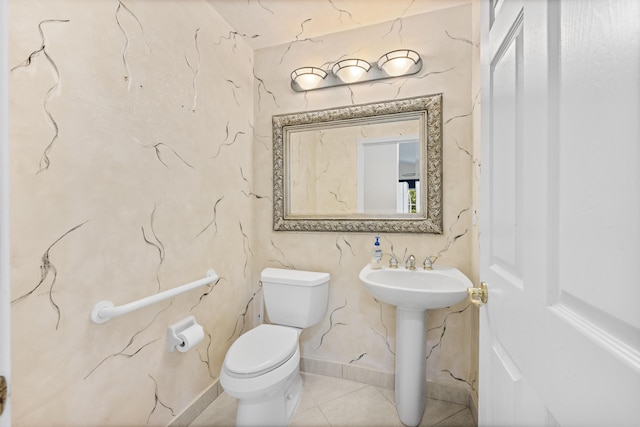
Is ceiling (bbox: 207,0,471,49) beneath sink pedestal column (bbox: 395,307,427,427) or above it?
above

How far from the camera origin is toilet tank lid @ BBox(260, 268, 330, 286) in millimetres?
1702

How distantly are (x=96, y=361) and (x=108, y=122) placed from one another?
902 millimetres

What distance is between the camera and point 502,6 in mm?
677

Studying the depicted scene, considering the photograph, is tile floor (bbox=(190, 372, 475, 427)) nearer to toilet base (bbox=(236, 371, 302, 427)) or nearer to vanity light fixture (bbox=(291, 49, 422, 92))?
toilet base (bbox=(236, 371, 302, 427))

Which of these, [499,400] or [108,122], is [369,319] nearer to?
[499,400]

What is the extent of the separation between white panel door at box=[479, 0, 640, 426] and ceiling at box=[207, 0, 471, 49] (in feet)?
3.83

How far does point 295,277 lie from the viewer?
1.74 m

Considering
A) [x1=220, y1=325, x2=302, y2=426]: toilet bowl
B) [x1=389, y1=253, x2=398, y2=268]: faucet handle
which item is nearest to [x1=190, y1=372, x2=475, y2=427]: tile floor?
[x1=220, y1=325, x2=302, y2=426]: toilet bowl

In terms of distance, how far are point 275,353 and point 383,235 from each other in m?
0.91

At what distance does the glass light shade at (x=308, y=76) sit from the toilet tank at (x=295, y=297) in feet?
4.07

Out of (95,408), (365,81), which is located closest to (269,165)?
(365,81)

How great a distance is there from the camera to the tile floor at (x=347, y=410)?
4.91 feet

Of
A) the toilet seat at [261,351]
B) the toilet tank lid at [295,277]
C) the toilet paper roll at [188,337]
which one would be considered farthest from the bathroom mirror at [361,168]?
the toilet paper roll at [188,337]

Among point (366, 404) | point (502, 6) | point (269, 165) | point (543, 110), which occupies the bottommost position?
point (366, 404)
